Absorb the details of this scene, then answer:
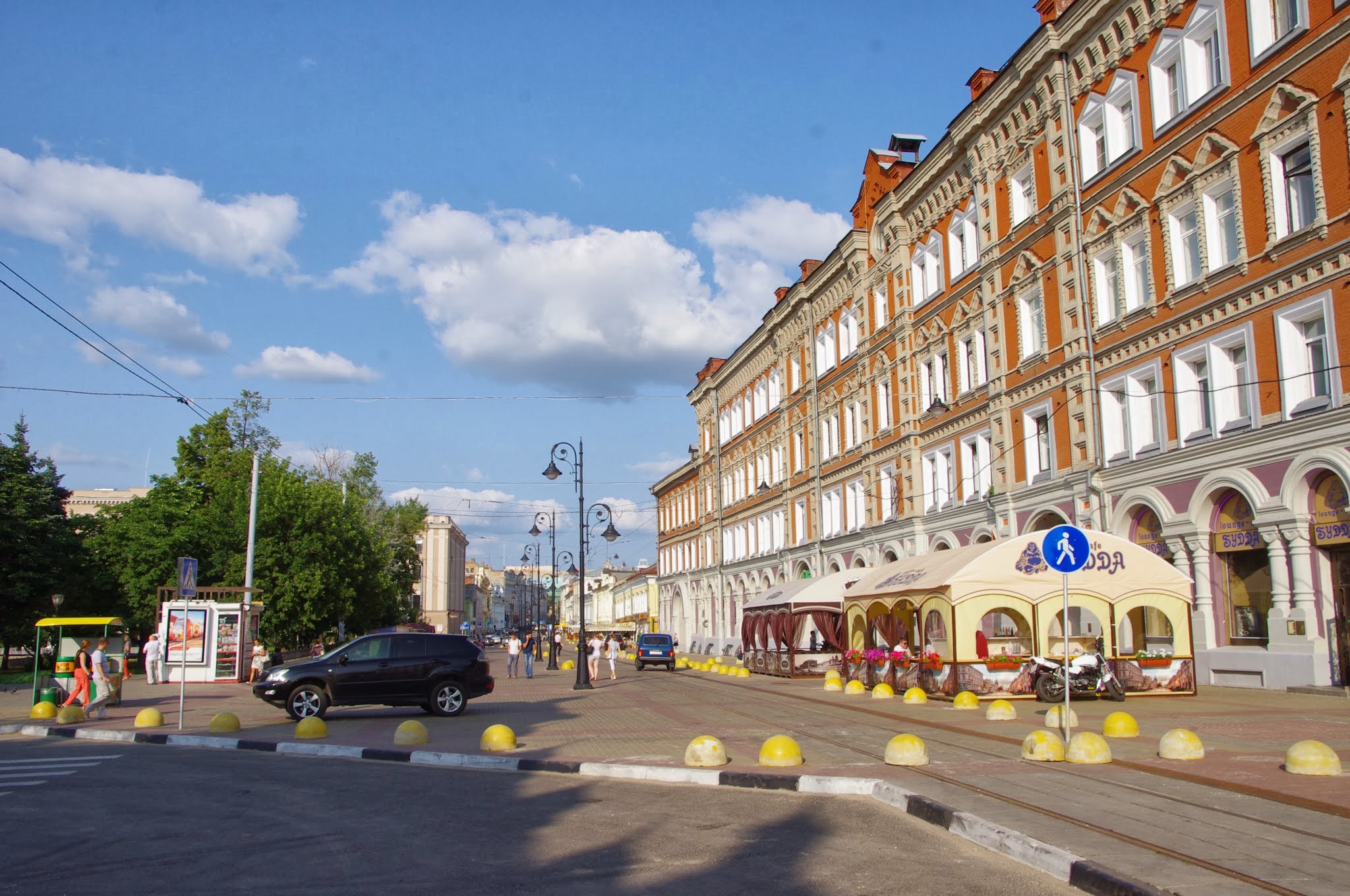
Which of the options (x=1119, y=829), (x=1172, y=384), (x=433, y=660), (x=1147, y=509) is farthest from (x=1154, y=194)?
(x=1119, y=829)

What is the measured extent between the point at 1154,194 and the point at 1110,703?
1238 centimetres

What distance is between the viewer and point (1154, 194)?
1022 inches

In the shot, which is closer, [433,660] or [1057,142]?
[433,660]

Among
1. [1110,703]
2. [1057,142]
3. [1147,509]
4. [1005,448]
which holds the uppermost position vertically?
[1057,142]

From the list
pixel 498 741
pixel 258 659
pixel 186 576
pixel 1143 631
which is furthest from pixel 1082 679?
pixel 258 659

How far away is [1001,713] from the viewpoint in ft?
61.2

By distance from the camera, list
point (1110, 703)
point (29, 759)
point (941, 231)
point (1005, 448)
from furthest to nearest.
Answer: point (941, 231)
point (1005, 448)
point (1110, 703)
point (29, 759)

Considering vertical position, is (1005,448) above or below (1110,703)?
above

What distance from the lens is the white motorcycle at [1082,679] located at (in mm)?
21547

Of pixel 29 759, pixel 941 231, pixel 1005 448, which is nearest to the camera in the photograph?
pixel 29 759

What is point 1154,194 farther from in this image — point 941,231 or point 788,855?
point 788,855

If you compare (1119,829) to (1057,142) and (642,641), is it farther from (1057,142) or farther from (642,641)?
(642,641)

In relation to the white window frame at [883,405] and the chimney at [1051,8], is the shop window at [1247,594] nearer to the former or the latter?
the chimney at [1051,8]

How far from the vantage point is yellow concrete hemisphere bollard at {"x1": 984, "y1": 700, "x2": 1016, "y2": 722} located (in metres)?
18.6
